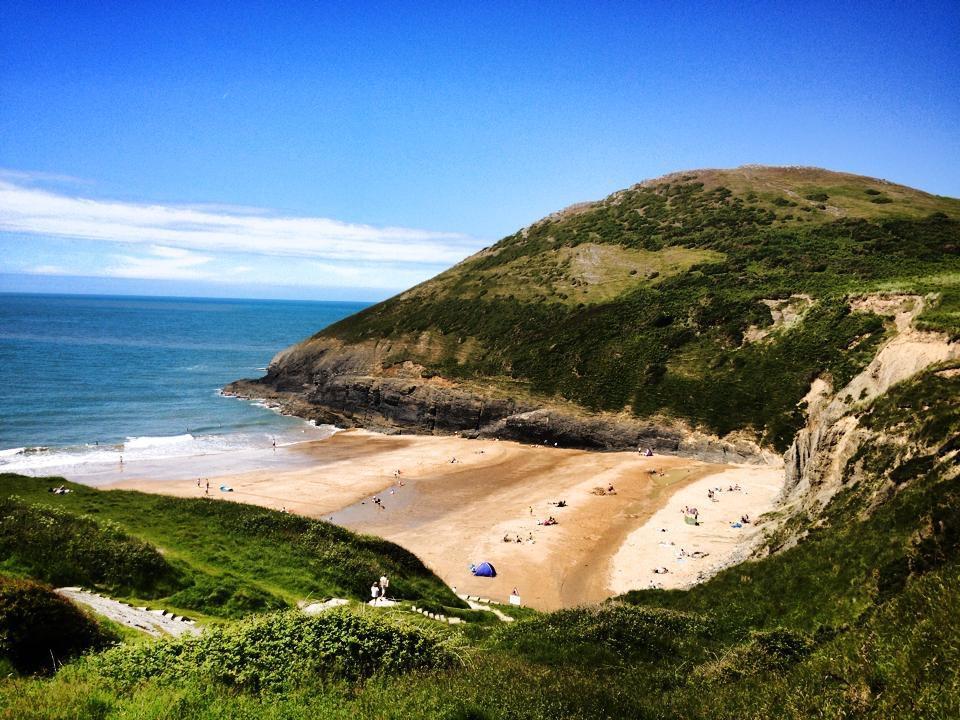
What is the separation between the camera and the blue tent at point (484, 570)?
2734 cm

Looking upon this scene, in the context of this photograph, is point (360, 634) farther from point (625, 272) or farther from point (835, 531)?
point (625, 272)

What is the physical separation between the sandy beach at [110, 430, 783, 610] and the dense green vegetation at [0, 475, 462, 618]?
24.6 ft

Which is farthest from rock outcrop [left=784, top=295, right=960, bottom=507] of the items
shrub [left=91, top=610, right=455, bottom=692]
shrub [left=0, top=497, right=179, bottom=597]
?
shrub [left=0, top=497, right=179, bottom=597]

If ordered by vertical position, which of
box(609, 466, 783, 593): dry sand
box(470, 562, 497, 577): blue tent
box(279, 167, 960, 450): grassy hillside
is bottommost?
box(470, 562, 497, 577): blue tent

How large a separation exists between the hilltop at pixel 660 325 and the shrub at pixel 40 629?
36.0 meters

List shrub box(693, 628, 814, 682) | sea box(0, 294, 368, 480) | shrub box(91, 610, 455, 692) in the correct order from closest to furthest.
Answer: shrub box(91, 610, 455, 692) < shrub box(693, 628, 814, 682) < sea box(0, 294, 368, 480)

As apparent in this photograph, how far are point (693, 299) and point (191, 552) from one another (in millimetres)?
56927

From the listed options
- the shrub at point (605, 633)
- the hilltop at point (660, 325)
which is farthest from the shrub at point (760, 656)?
the hilltop at point (660, 325)

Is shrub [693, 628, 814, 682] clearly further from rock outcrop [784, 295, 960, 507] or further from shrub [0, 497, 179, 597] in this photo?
shrub [0, 497, 179, 597]

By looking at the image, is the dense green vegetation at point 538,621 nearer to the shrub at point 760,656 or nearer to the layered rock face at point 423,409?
the shrub at point 760,656

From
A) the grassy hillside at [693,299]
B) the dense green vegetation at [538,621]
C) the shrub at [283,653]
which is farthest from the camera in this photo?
the grassy hillside at [693,299]

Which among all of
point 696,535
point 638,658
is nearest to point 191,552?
point 638,658

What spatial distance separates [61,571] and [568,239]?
82.8 m

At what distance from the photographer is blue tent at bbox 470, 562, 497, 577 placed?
89.7 ft
